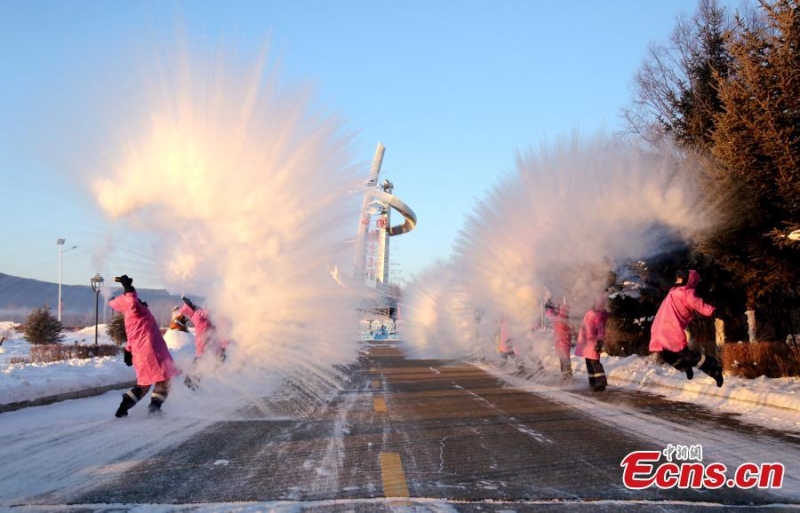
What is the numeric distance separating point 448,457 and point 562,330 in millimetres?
9194

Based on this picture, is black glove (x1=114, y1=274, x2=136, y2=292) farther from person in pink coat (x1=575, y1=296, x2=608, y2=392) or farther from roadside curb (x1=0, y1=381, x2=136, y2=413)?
person in pink coat (x1=575, y1=296, x2=608, y2=392)

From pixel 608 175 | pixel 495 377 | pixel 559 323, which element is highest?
pixel 608 175

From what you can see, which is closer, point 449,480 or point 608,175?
point 449,480

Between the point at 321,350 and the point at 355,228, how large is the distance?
8.61ft

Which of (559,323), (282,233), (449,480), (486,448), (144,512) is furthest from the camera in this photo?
(559,323)

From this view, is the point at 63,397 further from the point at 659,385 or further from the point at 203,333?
the point at 659,385

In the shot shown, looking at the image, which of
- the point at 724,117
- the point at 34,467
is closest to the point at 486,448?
the point at 34,467

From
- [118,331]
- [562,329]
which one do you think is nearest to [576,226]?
[562,329]

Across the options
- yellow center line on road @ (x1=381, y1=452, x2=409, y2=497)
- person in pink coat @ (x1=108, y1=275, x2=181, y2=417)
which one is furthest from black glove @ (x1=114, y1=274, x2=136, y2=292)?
yellow center line on road @ (x1=381, y1=452, x2=409, y2=497)

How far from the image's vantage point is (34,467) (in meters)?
6.07

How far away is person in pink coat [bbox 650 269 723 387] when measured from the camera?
385 inches

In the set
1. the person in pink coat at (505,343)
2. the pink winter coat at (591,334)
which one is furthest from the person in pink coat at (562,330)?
the person in pink coat at (505,343)

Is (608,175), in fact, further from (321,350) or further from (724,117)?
(321,350)

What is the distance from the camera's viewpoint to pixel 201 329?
1172 cm
